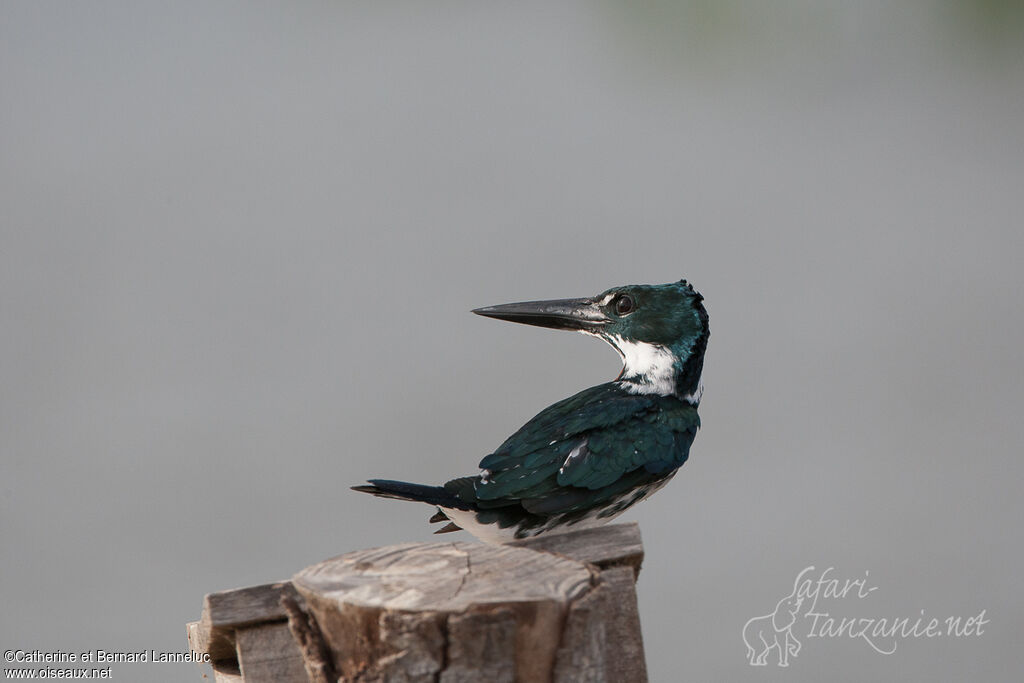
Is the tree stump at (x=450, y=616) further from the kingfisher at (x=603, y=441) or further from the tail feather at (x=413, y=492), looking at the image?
the kingfisher at (x=603, y=441)

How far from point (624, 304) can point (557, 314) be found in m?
0.20

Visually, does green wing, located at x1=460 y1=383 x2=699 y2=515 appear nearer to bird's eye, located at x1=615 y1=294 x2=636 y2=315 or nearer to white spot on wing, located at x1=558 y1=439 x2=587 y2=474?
white spot on wing, located at x1=558 y1=439 x2=587 y2=474

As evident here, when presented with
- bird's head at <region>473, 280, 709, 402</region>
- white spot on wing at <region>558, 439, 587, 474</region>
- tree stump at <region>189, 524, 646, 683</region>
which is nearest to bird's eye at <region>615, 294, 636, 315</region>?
bird's head at <region>473, 280, 709, 402</region>

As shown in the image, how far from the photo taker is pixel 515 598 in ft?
4.76

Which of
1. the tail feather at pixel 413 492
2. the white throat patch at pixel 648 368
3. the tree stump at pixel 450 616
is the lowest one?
the tree stump at pixel 450 616

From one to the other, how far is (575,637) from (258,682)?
710 millimetres

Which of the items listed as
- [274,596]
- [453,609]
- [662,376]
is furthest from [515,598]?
[662,376]

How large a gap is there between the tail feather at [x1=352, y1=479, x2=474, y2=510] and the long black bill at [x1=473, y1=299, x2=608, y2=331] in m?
0.76

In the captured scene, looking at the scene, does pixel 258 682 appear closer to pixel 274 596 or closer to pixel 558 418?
pixel 274 596

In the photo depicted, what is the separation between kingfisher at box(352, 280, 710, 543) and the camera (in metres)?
2.58

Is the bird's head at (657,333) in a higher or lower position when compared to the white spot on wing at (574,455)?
higher

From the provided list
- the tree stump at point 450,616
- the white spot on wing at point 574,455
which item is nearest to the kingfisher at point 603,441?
the white spot on wing at point 574,455

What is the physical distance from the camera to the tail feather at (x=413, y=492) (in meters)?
2.45

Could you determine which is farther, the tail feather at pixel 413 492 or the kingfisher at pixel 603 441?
the kingfisher at pixel 603 441
